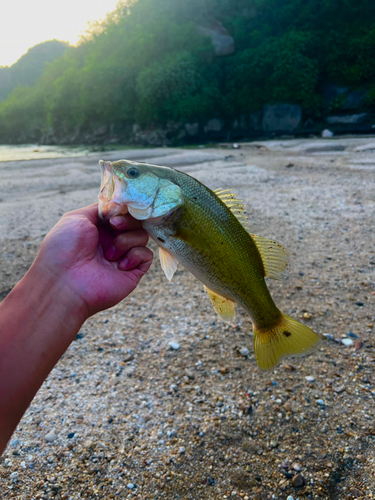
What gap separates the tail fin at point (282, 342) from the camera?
7.17 ft

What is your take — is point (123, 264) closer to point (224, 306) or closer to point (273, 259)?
point (224, 306)

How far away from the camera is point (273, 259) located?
2.22 meters

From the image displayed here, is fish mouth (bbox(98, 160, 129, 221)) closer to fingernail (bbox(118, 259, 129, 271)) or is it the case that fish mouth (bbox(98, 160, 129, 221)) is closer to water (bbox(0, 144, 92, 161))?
fingernail (bbox(118, 259, 129, 271))

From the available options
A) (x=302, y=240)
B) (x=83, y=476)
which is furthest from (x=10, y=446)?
(x=302, y=240)

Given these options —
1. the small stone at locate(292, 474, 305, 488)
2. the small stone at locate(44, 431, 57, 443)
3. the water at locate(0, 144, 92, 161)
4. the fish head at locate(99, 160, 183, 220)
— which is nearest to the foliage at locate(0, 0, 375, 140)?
the water at locate(0, 144, 92, 161)

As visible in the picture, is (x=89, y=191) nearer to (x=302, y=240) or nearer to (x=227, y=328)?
(x=302, y=240)

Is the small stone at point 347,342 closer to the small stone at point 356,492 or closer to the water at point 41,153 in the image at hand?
the small stone at point 356,492

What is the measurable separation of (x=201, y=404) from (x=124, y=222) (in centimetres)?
164

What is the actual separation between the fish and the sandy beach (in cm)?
71

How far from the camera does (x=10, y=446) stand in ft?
7.82

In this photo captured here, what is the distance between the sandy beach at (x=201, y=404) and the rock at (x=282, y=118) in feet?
96.9

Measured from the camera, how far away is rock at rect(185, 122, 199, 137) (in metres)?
33.2

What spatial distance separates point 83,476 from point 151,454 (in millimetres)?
457

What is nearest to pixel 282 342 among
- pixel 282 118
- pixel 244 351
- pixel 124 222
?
pixel 244 351
